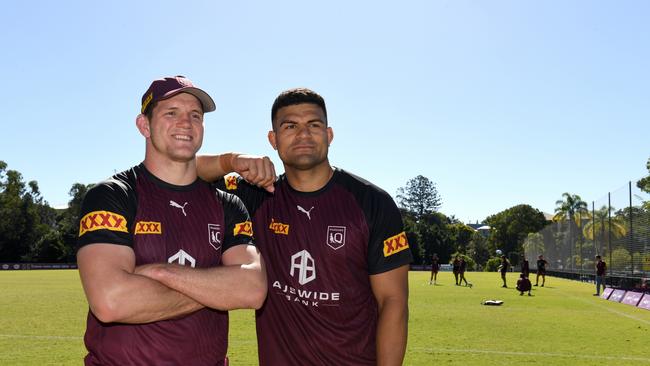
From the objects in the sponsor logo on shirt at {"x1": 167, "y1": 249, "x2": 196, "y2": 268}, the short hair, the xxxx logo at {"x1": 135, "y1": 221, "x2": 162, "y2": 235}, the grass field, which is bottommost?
the grass field

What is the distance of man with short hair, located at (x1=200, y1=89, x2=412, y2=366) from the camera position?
13.3ft

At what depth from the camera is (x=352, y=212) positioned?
422cm

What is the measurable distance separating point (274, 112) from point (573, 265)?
4791 centimetres

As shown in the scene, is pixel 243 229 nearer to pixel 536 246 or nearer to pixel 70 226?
pixel 536 246

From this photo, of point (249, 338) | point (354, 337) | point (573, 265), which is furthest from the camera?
point (573, 265)

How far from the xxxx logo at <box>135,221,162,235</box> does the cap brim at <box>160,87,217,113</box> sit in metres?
0.73

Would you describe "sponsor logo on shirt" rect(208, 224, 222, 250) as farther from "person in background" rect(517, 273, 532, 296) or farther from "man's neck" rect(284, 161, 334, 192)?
"person in background" rect(517, 273, 532, 296)

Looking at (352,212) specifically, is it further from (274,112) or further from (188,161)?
(188,161)

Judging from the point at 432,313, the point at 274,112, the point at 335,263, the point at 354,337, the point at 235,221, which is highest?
the point at 274,112

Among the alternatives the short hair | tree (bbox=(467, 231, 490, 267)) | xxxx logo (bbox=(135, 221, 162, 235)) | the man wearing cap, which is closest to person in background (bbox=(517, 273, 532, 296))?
the short hair

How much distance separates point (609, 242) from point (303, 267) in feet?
99.0

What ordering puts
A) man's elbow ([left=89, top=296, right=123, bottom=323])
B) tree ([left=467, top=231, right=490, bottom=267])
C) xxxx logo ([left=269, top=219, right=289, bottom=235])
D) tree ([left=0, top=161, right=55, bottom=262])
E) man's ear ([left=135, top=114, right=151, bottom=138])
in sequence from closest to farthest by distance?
man's elbow ([left=89, top=296, right=123, bottom=323]) → man's ear ([left=135, top=114, right=151, bottom=138]) → xxxx logo ([left=269, top=219, right=289, bottom=235]) → tree ([left=0, top=161, right=55, bottom=262]) → tree ([left=467, top=231, right=490, bottom=267])

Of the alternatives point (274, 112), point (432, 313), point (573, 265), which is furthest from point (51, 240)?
point (274, 112)

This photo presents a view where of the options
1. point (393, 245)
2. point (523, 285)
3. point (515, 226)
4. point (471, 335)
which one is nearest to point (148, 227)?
point (393, 245)
